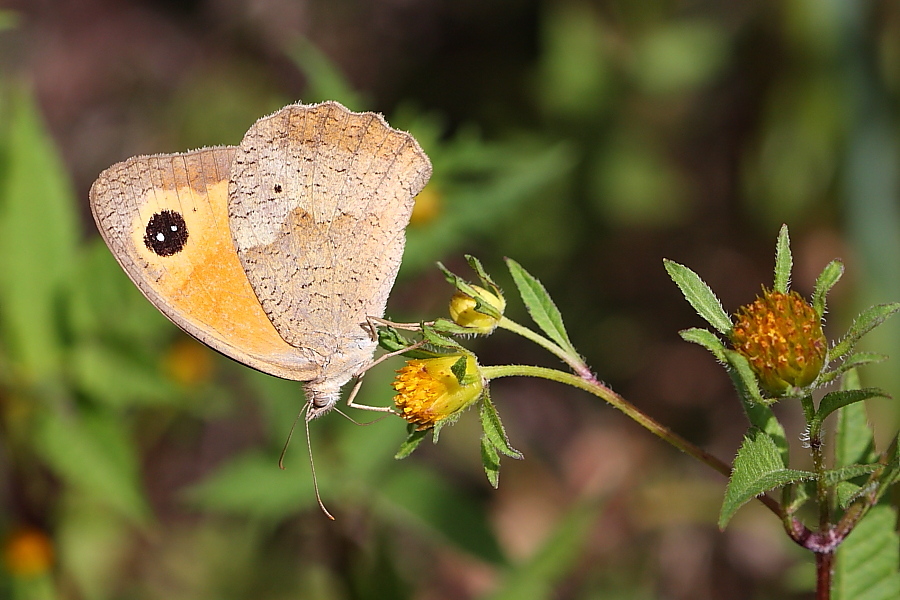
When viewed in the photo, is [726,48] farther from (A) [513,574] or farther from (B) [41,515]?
(B) [41,515]

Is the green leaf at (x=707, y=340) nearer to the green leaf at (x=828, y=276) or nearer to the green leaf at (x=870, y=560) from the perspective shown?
the green leaf at (x=828, y=276)

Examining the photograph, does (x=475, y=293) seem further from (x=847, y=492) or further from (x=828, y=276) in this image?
(x=847, y=492)

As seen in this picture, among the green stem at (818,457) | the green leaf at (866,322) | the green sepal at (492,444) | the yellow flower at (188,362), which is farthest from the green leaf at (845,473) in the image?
the yellow flower at (188,362)

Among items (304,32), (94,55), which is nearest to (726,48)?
(304,32)

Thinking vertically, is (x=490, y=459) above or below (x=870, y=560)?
below

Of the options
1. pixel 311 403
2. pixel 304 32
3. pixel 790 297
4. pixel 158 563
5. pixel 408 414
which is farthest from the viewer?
pixel 304 32

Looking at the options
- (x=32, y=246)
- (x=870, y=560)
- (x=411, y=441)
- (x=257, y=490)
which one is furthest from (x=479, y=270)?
(x=32, y=246)
